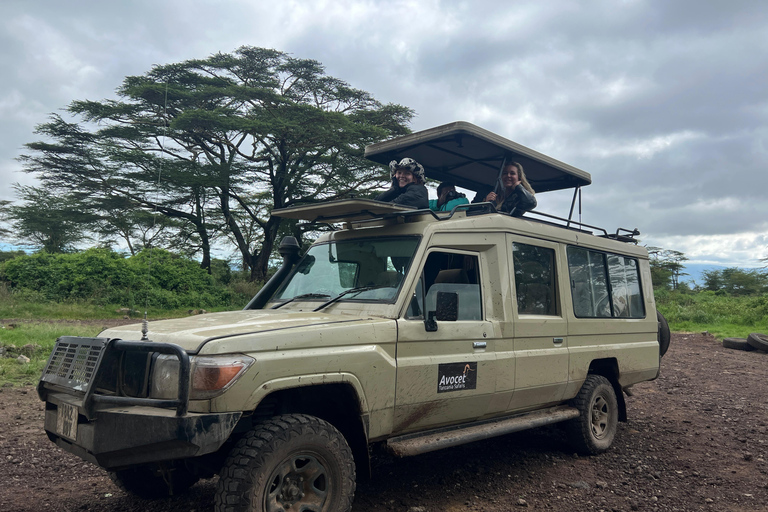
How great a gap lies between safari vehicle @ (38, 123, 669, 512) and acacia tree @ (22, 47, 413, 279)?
18.0 meters

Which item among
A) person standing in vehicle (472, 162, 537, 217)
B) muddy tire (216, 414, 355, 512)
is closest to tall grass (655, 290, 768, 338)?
person standing in vehicle (472, 162, 537, 217)

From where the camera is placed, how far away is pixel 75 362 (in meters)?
3.30

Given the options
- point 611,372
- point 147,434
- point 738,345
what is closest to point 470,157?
point 611,372

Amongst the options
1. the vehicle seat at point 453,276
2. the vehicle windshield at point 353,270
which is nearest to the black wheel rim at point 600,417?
the vehicle seat at point 453,276

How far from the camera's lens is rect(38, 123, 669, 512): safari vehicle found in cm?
298

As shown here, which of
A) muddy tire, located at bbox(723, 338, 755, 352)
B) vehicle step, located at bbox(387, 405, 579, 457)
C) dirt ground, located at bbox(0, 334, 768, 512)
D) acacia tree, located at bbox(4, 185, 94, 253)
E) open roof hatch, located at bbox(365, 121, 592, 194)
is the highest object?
acacia tree, located at bbox(4, 185, 94, 253)

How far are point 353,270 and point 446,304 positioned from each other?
39.3 inches

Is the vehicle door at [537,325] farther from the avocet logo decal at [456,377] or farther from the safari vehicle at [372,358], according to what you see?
the avocet logo decal at [456,377]

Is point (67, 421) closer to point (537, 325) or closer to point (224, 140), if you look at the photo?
point (537, 325)

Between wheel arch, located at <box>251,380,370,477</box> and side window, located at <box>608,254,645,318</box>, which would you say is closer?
wheel arch, located at <box>251,380,370,477</box>

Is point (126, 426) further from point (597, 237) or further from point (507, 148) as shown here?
point (597, 237)

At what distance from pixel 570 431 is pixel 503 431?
51.4 inches

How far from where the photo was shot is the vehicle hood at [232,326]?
3119 mm

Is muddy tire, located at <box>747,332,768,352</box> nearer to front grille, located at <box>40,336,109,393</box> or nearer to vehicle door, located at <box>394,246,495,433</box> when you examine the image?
vehicle door, located at <box>394,246,495,433</box>
